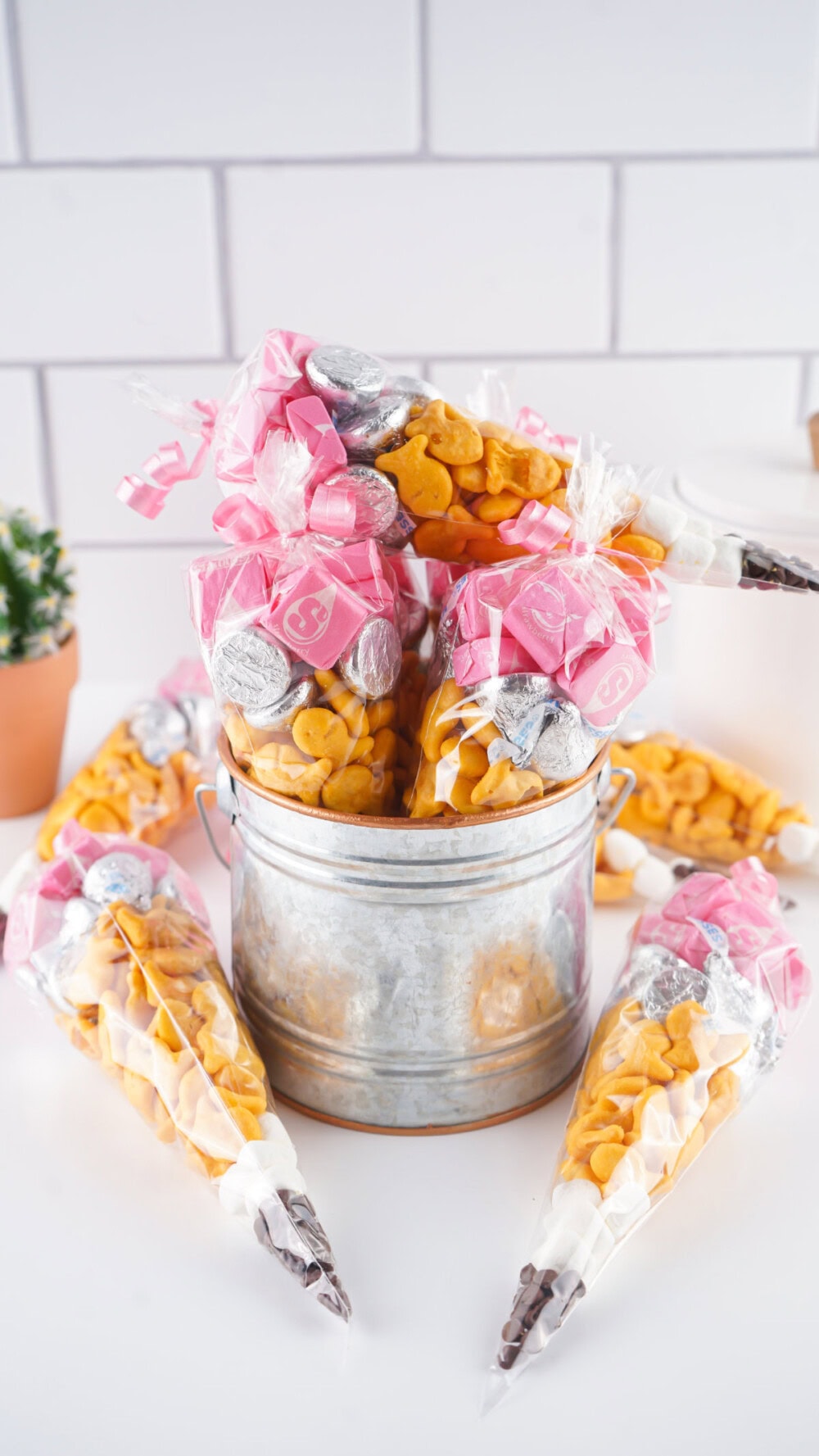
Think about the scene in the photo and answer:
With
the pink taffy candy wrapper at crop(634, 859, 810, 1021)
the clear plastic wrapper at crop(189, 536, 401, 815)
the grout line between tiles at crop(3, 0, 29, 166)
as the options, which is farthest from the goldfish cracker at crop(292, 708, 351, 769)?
the grout line between tiles at crop(3, 0, 29, 166)

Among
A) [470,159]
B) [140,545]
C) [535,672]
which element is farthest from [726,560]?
[140,545]

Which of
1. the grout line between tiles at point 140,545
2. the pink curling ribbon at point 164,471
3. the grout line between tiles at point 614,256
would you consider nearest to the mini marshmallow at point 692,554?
the pink curling ribbon at point 164,471

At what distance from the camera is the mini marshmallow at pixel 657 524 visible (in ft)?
1.92

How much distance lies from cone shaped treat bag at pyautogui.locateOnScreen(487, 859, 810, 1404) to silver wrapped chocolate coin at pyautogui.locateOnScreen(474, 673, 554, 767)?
151 mm

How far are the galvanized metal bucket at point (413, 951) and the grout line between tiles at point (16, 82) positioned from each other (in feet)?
2.27

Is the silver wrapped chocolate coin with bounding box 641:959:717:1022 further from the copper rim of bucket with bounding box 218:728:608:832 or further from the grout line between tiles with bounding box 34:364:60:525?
the grout line between tiles with bounding box 34:364:60:525

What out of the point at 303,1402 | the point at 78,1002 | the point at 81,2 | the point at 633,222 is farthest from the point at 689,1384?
the point at 81,2

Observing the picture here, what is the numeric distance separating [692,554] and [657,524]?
0.9 inches

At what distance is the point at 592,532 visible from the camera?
0.56 m

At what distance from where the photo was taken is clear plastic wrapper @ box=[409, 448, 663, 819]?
0.52m

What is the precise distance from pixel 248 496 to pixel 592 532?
0.16 meters

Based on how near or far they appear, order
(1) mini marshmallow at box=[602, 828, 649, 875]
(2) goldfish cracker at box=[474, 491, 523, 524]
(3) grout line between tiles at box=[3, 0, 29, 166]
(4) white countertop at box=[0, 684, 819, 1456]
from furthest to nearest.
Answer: (3) grout line between tiles at box=[3, 0, 29, 166] → (1) mini marshmallow at box=[602, 828, 649, 875] → (2) goldfish cracker at box=[474, 491, 523, 524] → (4) white countertop at box=[0, 684, 819, 1456]

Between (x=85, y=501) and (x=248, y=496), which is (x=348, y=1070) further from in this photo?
(x=85, y=501)

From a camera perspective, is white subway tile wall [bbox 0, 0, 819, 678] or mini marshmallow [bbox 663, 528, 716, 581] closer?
mini marshmallow [bbox 663, 528, 716, 581]
